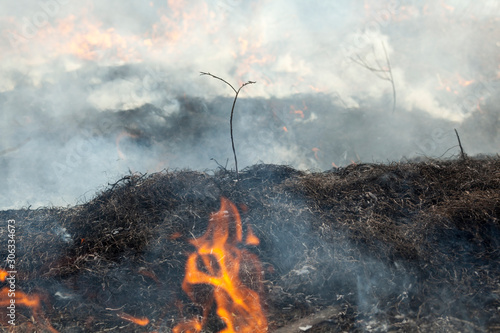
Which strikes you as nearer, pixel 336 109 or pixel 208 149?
pixel 208 149

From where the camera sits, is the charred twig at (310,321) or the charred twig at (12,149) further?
the charred twig at (12,149)

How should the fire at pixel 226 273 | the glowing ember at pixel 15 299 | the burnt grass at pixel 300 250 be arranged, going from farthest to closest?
the glowing ember at pixel 15 299 → the fire at pixel 226 273 → the burnt grass at pixel 300 250

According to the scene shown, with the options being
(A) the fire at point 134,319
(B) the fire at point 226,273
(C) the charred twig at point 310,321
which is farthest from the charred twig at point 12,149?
(C) the charred twig at point 310,321

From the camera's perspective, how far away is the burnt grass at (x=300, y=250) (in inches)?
204

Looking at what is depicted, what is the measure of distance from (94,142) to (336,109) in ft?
34.0

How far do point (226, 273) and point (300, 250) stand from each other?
134 centimetres

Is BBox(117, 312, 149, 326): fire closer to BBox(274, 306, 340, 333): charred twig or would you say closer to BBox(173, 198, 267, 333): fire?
BBox(173, 198, 267, 333): fire

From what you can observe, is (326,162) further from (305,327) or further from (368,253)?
(305,327)

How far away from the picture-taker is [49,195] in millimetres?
12750

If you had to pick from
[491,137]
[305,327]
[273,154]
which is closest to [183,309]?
[305,327]

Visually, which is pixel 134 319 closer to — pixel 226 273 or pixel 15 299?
pixel 226 273

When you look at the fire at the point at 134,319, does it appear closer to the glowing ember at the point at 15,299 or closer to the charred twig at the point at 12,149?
the glowing ember at the point at 15,299

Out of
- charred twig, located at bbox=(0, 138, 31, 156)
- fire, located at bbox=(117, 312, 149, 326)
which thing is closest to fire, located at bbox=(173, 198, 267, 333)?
fire, located at bbox=(117, 312, 149, 326)

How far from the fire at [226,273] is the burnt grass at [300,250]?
0.15 metres
